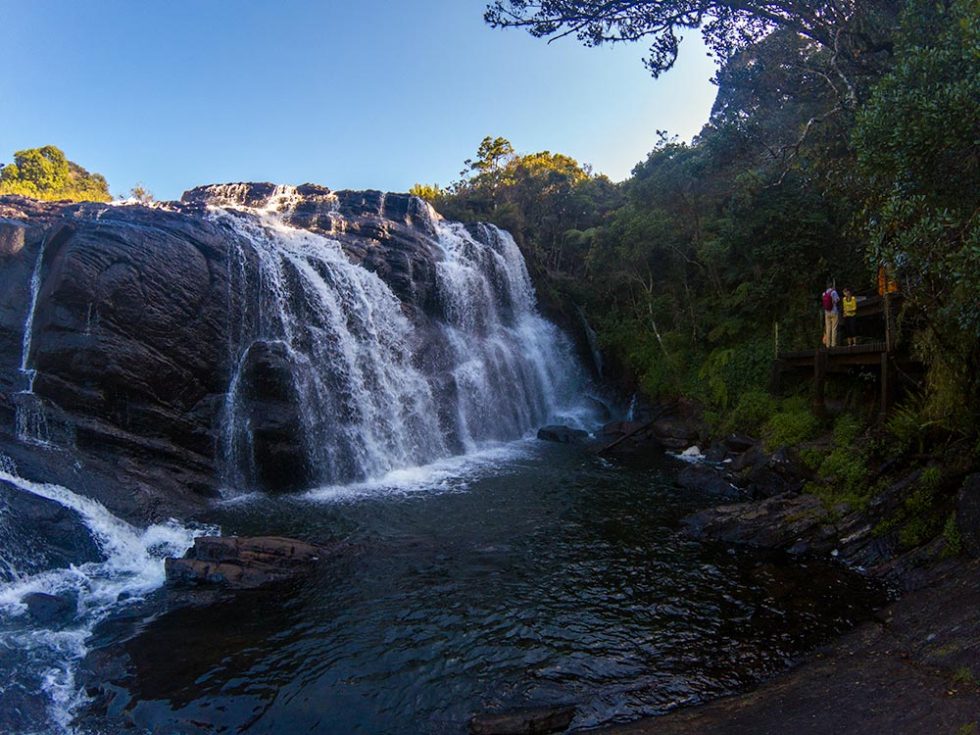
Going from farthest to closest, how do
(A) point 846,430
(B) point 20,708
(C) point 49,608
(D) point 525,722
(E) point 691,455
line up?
1. (E) point 691,455
2. (A) point 846,430
3. (C) point 49,608
4. (B) point 20,708
5. (D) point 525,722

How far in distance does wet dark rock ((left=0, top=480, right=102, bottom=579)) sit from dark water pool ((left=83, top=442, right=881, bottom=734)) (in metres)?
3.12

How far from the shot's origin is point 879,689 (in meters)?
6.25

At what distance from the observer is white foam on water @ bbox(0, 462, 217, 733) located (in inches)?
309

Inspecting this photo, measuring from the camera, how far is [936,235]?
7.95 meters

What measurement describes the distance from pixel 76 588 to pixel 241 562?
2.88 metres

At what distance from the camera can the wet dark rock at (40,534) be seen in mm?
11398

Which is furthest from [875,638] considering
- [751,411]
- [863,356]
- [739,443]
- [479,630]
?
[751,411]

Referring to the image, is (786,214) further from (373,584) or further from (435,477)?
(373,584)

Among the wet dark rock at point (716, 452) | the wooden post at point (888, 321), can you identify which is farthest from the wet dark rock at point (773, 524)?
the wet dark rock at point (716, 452)

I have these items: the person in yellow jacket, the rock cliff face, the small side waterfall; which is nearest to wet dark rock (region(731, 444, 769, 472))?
the person in yellow jacket

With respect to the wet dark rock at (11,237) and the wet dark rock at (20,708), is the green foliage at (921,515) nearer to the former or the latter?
the wet dark rock at (20,708)

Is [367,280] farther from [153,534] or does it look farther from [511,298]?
[153,534]

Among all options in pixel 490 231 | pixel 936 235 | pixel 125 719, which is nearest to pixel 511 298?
pixel 490 231

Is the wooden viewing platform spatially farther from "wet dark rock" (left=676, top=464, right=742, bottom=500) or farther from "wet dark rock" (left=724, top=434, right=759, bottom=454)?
"wet dark rock" (left=676, top=464, right=742, bottom=500)
